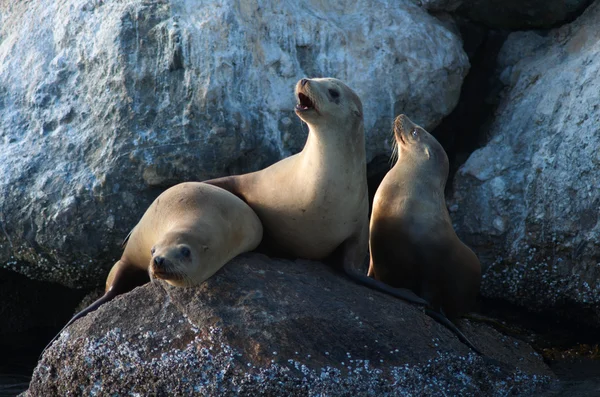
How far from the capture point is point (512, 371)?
5609mm

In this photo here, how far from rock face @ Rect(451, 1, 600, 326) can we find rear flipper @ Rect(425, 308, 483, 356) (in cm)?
137

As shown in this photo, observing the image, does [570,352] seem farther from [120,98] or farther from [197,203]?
[120,98]

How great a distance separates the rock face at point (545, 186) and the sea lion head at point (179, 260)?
304 centimetres

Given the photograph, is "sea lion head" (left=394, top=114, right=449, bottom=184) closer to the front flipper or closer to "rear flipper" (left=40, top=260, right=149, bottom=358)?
the front flipper

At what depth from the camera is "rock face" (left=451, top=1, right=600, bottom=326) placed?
22.7 ft

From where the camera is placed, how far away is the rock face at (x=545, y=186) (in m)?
6.92

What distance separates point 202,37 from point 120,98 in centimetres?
78

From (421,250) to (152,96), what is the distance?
7.94 ft

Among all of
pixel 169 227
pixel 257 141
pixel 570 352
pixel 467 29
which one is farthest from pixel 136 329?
pixel 467 29

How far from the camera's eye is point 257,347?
4754 mm

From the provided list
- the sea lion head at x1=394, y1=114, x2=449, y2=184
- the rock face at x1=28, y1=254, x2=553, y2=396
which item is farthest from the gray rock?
the rock face at x1=28, y1=254, x2=553, y2=396

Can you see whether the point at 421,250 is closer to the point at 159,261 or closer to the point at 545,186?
the point at 545,186

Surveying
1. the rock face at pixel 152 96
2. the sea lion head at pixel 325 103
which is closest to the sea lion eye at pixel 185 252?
the sea lion head at pixel 325 103

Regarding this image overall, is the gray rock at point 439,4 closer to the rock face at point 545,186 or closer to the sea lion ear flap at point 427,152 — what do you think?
the rock face at point 545,186
